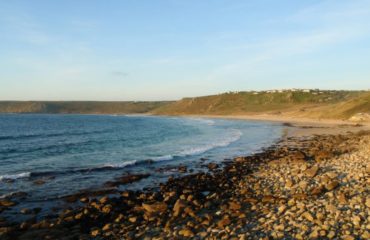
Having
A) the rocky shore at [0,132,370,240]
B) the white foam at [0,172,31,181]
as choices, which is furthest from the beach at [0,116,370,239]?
the white foam at [0,172,31,181]

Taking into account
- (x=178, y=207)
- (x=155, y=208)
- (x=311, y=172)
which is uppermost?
(x=311, y=172)

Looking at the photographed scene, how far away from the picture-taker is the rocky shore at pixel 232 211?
11375 mm

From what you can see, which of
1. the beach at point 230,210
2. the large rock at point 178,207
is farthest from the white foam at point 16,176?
the large rock at point 178,207

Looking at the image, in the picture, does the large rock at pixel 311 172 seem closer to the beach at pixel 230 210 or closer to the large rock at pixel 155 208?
the beach at pixel 230 210

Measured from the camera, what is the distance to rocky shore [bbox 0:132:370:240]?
1138 centimetres

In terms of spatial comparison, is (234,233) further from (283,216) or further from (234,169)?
(234,169)

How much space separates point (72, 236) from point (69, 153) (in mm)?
25771

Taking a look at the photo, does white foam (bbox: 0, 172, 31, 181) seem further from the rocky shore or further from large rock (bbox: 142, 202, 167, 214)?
large rock (bbox: 142, 202, 167, 214)

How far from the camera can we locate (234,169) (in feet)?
79.7

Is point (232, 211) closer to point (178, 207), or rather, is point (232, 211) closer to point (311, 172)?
point (178, 207)

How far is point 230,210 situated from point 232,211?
203 mm

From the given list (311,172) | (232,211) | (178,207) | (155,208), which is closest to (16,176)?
(155,208)

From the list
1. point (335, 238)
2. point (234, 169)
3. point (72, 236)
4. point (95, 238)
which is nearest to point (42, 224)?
point (72, 236)

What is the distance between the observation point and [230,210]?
14164mm
